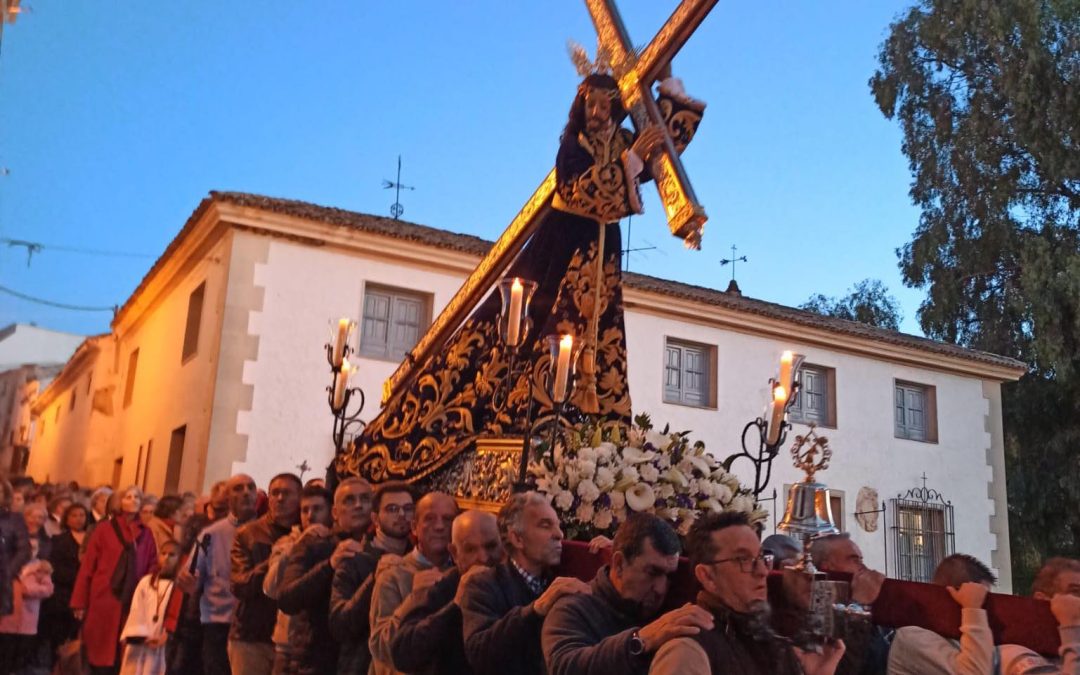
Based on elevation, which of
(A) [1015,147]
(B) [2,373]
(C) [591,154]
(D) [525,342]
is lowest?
(D) [525,342]

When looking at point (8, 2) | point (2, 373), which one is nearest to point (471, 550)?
point (8, 2)

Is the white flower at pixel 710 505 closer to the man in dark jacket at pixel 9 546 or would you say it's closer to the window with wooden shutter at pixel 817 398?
the man in dark jacket at pixel 9 546

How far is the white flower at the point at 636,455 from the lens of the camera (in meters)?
3.79

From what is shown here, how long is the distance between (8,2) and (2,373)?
2690 cm

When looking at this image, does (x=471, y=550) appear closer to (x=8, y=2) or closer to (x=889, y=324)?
(x=8, y=2)

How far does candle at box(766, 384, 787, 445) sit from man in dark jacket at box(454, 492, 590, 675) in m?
1.69

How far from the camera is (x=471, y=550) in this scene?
11.3 feet

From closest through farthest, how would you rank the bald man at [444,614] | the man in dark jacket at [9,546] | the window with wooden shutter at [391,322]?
1. the bald man at [444,614]
2. the man in dark jacket at [9,546]
3. the window with wooden shutter at [391,322]

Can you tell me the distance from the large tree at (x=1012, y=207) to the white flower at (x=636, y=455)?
→ 15.9m

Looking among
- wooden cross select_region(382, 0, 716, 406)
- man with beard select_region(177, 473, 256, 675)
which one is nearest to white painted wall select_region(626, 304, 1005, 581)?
man with beard select_region(177, 473, 256, 675)

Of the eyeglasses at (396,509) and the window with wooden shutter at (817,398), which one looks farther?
the window with wooden shutter at (817,398)

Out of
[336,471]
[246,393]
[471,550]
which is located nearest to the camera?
[471,550]

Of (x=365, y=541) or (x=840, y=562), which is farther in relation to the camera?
(x=365, y=541)

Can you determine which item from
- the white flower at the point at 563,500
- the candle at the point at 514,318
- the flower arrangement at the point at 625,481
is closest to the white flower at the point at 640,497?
the flower arrangement at the point at 625,481
